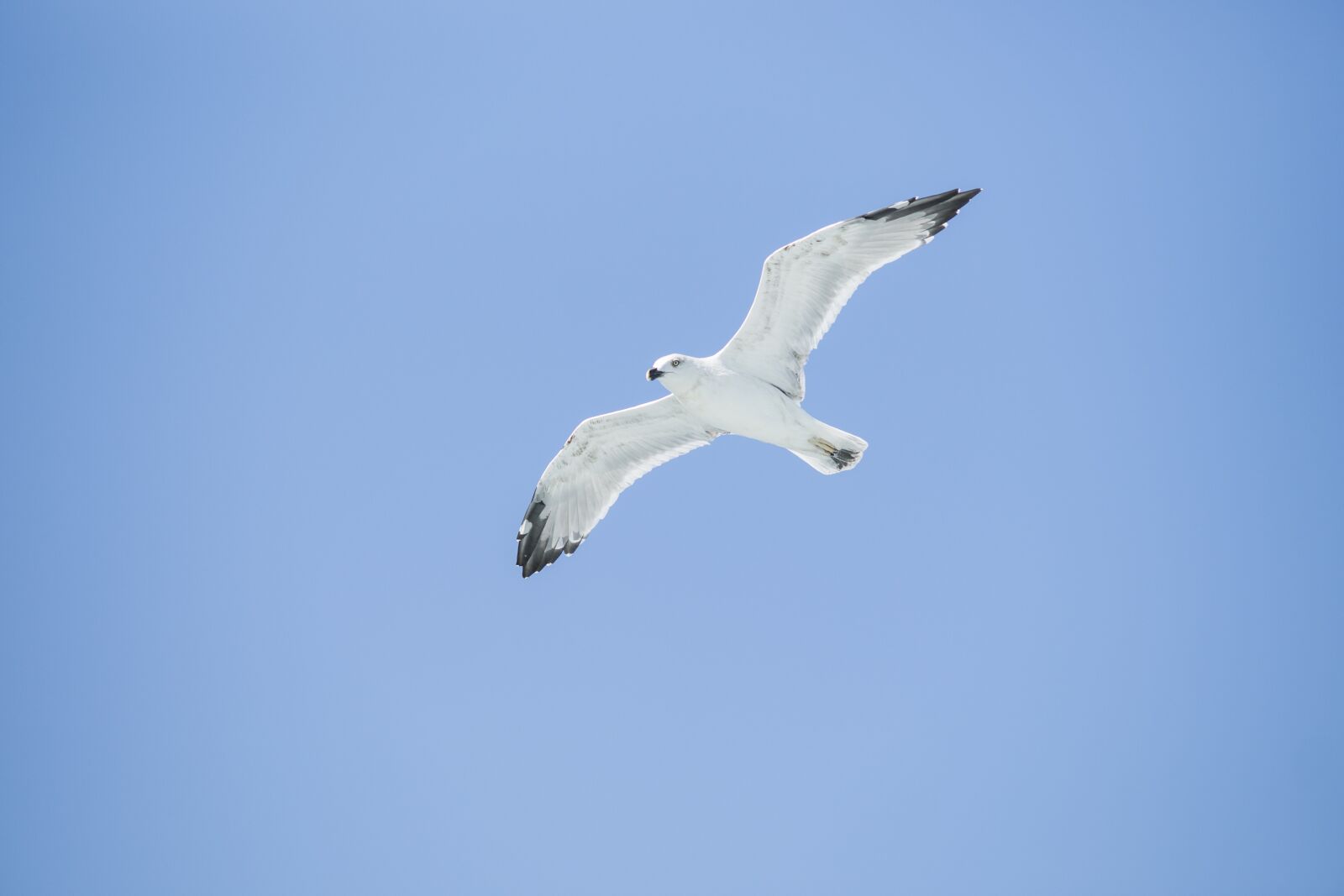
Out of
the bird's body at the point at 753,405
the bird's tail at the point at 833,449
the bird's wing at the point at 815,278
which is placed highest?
the bird's wing at the point at 815,278

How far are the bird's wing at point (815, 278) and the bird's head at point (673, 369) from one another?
0.36 m

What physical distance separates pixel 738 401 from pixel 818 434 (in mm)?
744

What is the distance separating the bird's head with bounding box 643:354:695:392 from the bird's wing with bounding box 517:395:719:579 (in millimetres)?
767

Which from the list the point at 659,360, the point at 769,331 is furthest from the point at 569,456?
the point at 769,331

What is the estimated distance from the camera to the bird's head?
9.93m

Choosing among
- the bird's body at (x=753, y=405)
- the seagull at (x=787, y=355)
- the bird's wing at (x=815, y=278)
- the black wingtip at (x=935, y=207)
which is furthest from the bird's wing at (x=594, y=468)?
the black wingtip at (x=935, y=207)

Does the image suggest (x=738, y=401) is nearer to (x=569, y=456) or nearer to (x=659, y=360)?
(x=659, y=360)

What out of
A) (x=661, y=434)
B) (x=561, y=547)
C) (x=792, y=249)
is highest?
(x=792, y=249)

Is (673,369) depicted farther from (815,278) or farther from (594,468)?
(594,468)

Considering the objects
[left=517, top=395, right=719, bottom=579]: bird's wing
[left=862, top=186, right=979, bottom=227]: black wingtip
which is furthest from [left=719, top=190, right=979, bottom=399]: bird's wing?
[left=517, top=395, right=719, bottom=579]: bird's wing

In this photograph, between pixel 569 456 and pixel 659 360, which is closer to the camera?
pixel 659 360

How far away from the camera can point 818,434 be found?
1013cm

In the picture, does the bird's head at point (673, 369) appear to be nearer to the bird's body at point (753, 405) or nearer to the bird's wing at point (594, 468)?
the bird's body at point (753, 405)

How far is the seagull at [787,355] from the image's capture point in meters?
9.77
